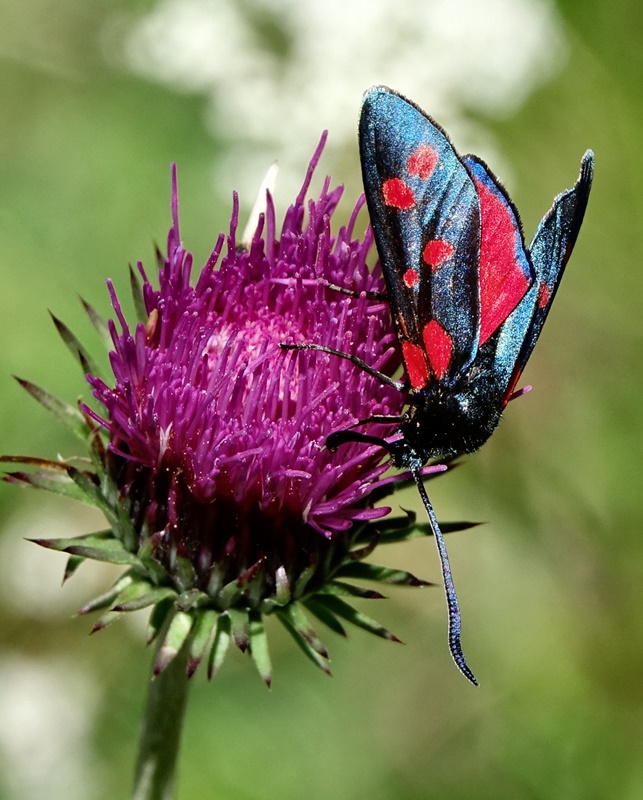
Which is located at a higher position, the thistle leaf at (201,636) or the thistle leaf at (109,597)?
the thistle leaf at (109,597)

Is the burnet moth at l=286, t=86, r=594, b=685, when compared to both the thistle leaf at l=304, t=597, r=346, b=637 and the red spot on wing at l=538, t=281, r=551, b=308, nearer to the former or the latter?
the red spot on wing at l=538, t=281, r=551, b=308

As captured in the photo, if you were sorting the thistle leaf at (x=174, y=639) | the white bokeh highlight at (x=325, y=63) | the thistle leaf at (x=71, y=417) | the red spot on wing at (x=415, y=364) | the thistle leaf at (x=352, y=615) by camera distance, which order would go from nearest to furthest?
the thistle leaf at (x=174, y=639)
the thistle leaf at (x=352, y=615)
the red spot on wing at (x=415, y=364)
the thistle leaf at (x=71, y=417)
the white bokeh highlight at (x=325, y=63)

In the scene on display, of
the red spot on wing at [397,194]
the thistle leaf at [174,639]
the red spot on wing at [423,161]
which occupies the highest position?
the red spot on wing at [423,161]

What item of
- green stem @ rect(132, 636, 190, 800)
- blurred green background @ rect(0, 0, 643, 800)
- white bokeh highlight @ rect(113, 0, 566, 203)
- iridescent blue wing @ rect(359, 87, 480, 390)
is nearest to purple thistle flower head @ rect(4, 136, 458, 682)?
green stem @ rect(132, 636, 190, 800)

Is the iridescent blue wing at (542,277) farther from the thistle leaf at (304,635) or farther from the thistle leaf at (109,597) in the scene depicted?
the thistle leaf at (109,597)

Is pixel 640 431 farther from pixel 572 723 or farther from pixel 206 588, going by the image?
pixel 206 588

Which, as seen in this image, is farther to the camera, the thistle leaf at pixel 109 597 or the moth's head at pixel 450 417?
the moth's head at pixel 450 417

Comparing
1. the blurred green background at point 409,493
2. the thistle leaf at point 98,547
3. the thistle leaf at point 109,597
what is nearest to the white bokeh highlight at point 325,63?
the blurred green background at point 409,493

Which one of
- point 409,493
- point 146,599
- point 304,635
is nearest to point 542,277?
point 304,635
